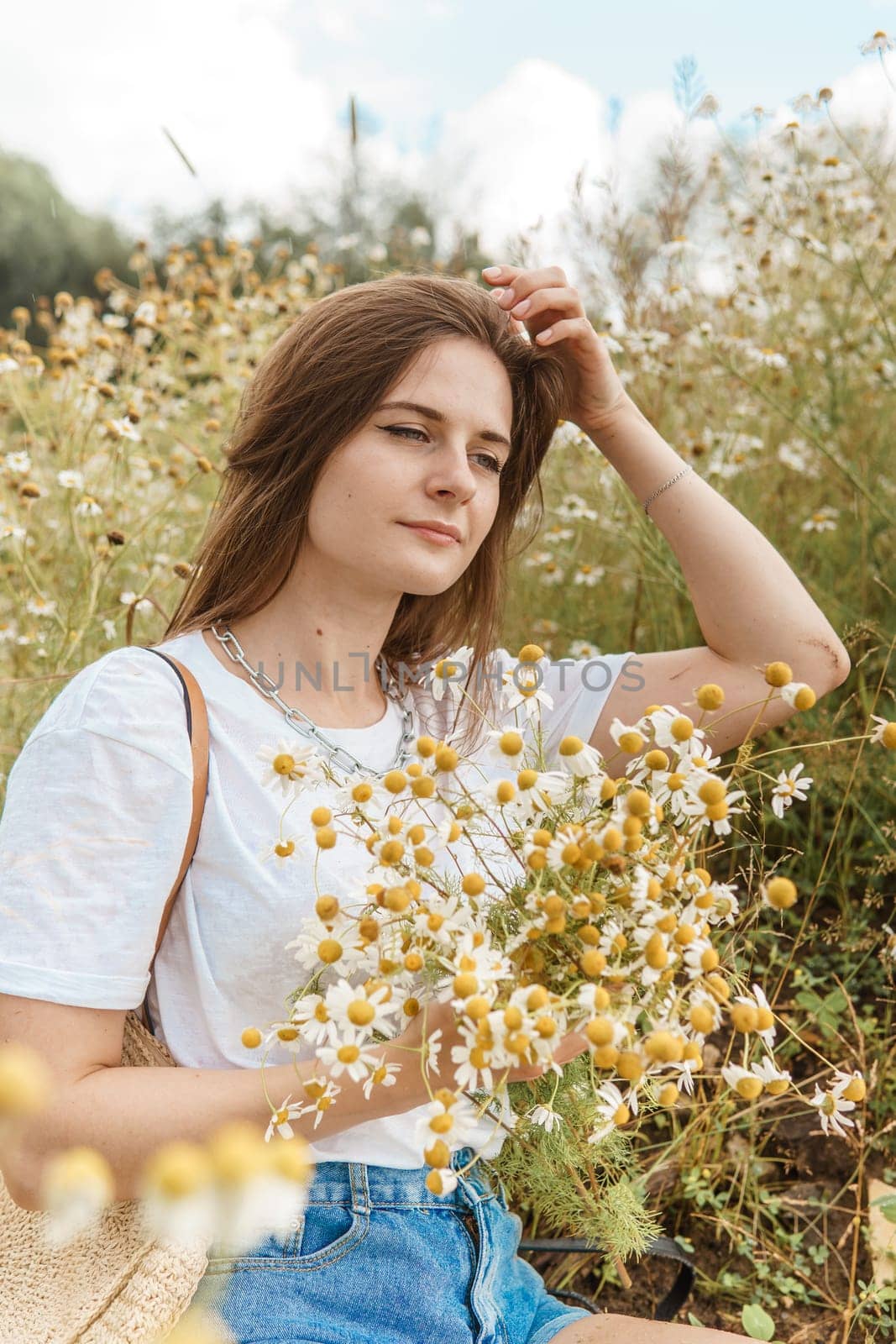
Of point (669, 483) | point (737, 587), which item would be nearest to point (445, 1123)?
point (737, 587)

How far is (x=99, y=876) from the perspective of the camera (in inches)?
45.5

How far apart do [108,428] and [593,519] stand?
46.5 inches

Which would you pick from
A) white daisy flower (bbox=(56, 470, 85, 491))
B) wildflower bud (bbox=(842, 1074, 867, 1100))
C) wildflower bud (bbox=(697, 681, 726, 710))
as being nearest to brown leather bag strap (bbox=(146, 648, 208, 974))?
wildflower bud (bbox=(697, 681, 726, 710))

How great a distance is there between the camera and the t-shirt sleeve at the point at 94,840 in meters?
1.12

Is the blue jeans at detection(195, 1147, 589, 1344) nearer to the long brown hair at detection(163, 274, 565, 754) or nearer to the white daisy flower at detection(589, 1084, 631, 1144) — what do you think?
the white daisy flower at detection(589, 1084, 631, 1144)

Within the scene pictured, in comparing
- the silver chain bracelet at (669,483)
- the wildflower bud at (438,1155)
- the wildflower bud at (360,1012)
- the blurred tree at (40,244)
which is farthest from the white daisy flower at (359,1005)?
the blurred tree at (40,244)

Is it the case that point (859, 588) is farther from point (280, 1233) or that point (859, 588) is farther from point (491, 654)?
point (280, 1233)

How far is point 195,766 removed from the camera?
1.27 meters

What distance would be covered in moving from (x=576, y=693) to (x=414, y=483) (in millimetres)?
485

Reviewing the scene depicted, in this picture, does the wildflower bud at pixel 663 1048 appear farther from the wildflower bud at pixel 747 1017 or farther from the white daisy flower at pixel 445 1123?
the white daisy flower at pixel 445 1123

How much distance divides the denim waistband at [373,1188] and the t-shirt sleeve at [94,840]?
0.32 m

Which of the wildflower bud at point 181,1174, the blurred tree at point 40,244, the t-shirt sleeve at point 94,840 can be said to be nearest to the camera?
the wildflower bud at point 181,1174

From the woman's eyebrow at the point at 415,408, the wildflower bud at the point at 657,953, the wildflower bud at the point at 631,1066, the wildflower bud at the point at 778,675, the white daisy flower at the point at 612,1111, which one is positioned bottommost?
the white daisy flower at the point at 612,1111

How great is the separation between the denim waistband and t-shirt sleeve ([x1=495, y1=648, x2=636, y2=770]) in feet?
2.10
